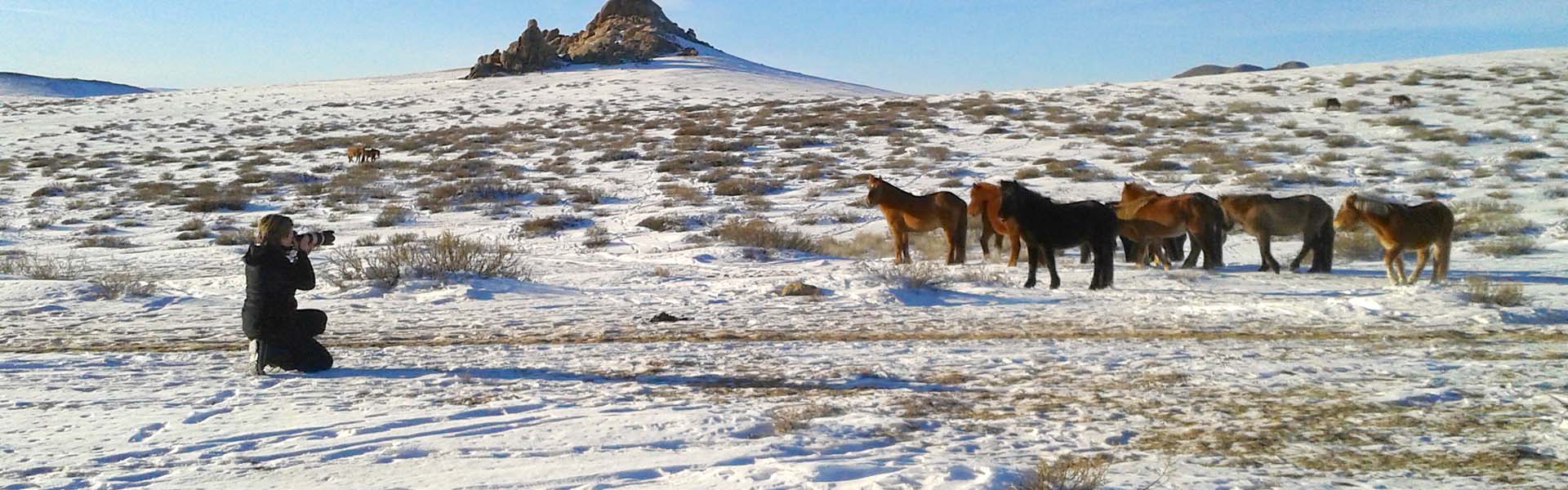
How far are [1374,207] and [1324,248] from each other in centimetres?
144

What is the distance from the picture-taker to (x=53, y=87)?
8031 centimetres

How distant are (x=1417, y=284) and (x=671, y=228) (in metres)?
11.1

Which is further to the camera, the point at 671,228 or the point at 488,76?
the point at 488,76

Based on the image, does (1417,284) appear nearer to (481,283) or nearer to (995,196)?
(995,196)

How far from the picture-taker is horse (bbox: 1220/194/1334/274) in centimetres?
1180

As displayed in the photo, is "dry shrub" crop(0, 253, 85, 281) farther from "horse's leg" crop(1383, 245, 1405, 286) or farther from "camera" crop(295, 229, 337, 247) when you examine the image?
"horse's leg" crop(1383, 245, 1405, 286)

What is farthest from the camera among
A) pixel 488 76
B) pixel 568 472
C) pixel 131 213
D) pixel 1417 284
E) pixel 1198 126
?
pixel 488 76

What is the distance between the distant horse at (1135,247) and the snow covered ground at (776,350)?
0.63 meters

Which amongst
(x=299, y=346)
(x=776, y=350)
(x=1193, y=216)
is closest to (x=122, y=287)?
(x=299, y=346)

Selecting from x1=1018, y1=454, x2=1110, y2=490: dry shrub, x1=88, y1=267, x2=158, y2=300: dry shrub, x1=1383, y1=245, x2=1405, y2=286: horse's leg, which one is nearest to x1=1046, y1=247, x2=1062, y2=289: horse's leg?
x1=1383, y1=245, x2=1405, y2=286: horse's leg

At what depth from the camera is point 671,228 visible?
1762 cm

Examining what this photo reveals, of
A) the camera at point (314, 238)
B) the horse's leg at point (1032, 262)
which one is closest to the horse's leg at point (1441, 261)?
the horse's leg at point (1032, 262)

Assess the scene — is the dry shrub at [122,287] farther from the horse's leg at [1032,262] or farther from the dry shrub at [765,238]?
the horse's leg at [1032,262]

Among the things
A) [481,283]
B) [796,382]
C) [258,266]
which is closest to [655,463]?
[796,382]
